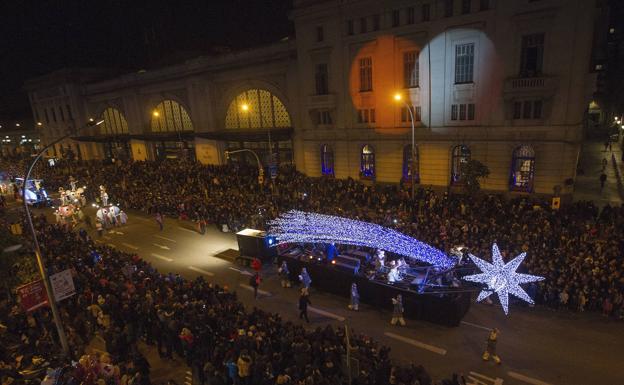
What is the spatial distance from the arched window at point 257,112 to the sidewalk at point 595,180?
2841 centimetres

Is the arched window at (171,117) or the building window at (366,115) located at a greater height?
the arched window at (171,117)

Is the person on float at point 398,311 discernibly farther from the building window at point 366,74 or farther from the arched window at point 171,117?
the arched window at point 171,117

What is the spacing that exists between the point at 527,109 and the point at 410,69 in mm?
9521

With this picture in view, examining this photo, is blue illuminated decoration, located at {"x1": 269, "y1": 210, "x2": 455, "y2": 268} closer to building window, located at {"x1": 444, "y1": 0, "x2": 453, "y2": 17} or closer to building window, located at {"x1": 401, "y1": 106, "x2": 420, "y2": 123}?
building window, located at {"x1": 401, "y1": 106, "x2": 420, "y2": 123}

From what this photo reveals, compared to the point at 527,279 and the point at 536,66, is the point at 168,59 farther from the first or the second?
the point at 527,279

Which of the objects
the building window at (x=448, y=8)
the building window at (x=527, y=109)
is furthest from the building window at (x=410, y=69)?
the building window at (x=527, y=109)

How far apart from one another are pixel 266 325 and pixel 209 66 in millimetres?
41634

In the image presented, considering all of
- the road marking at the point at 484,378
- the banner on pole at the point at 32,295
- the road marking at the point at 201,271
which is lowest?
A: the road marking at the point at 484,378

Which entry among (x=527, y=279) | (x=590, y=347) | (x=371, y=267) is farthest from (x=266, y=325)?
(x=590, y=347)

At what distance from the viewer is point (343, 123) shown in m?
36.4

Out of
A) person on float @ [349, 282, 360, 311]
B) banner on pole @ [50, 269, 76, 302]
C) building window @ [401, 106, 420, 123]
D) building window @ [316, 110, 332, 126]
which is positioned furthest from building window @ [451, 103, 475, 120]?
banner on pole @ [50, 269, 76, 302]

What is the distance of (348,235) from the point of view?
71.7ft

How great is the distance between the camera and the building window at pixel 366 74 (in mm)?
33781

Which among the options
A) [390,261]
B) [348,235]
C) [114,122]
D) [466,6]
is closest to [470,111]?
[466,6]
